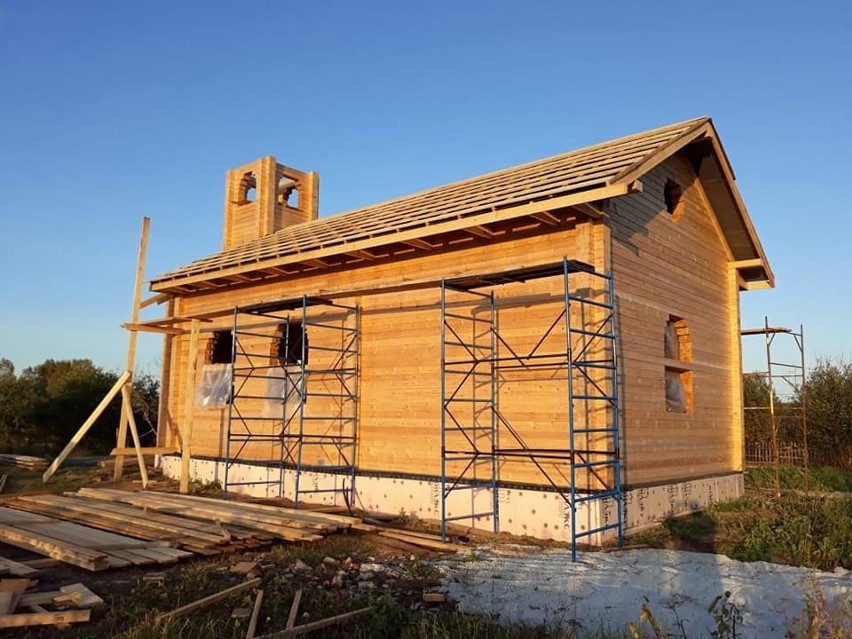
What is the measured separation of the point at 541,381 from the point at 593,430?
49.8 inches

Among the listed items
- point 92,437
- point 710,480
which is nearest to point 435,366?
point 710,480

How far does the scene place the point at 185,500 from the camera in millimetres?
11398

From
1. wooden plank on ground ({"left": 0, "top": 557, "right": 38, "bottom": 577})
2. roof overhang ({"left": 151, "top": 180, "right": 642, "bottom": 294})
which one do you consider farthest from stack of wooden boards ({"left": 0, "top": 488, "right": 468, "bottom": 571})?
roof overhang ({"left": 151, "top": 180, "right": 642, "bottom": 294})

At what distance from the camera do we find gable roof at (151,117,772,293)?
9273 mm

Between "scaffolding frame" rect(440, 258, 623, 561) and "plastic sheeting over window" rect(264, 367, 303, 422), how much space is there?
359cm

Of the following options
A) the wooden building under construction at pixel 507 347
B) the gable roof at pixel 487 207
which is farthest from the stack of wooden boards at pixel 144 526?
the gable roof at pixel 487 207

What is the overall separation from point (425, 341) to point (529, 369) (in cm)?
202

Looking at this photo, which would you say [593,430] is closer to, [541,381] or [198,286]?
[541,381]

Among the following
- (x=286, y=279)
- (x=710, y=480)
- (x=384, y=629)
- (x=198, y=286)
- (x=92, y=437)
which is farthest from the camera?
(x=92, y=437)

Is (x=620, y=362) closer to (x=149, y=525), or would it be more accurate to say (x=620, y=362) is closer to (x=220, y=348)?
(x=149, y=525)

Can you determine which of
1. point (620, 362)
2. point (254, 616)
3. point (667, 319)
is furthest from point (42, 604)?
point (667, 319)

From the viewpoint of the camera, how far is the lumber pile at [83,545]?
727 cm

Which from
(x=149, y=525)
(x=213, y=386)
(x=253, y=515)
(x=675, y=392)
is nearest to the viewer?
(x=149, y=525)

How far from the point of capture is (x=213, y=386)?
1489 cm
